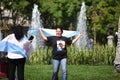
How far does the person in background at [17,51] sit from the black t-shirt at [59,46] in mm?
1439

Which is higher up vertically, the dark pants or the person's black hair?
the person's black hair

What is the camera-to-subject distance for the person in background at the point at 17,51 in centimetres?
1216

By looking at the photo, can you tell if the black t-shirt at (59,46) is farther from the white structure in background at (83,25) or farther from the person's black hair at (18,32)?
the white structure in background at (83,25)

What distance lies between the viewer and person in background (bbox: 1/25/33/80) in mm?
12164

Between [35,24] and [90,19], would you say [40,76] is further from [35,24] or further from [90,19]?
[90,19]

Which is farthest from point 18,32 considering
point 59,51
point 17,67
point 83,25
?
point 83,25

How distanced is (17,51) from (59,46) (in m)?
1.88

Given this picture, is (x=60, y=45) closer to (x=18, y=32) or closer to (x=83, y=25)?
(x=18, y=32)

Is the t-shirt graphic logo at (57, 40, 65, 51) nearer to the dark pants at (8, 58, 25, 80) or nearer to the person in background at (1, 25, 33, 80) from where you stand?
the person in background at (1, 25, 33, 80)

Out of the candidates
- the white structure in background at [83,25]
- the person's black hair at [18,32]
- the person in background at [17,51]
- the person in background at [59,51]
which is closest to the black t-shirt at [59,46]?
the person in background at [59,51]

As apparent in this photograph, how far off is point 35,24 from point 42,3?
1042cm

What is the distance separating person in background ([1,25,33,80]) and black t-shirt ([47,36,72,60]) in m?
1.44

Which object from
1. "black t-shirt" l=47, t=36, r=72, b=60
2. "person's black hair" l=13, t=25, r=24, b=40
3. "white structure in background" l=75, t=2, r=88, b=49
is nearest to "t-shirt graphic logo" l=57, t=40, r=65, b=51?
"black t-shirt" l=47, t=36, r=72, b=60

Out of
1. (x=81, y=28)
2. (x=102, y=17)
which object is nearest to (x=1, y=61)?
(x=81, y=28)
